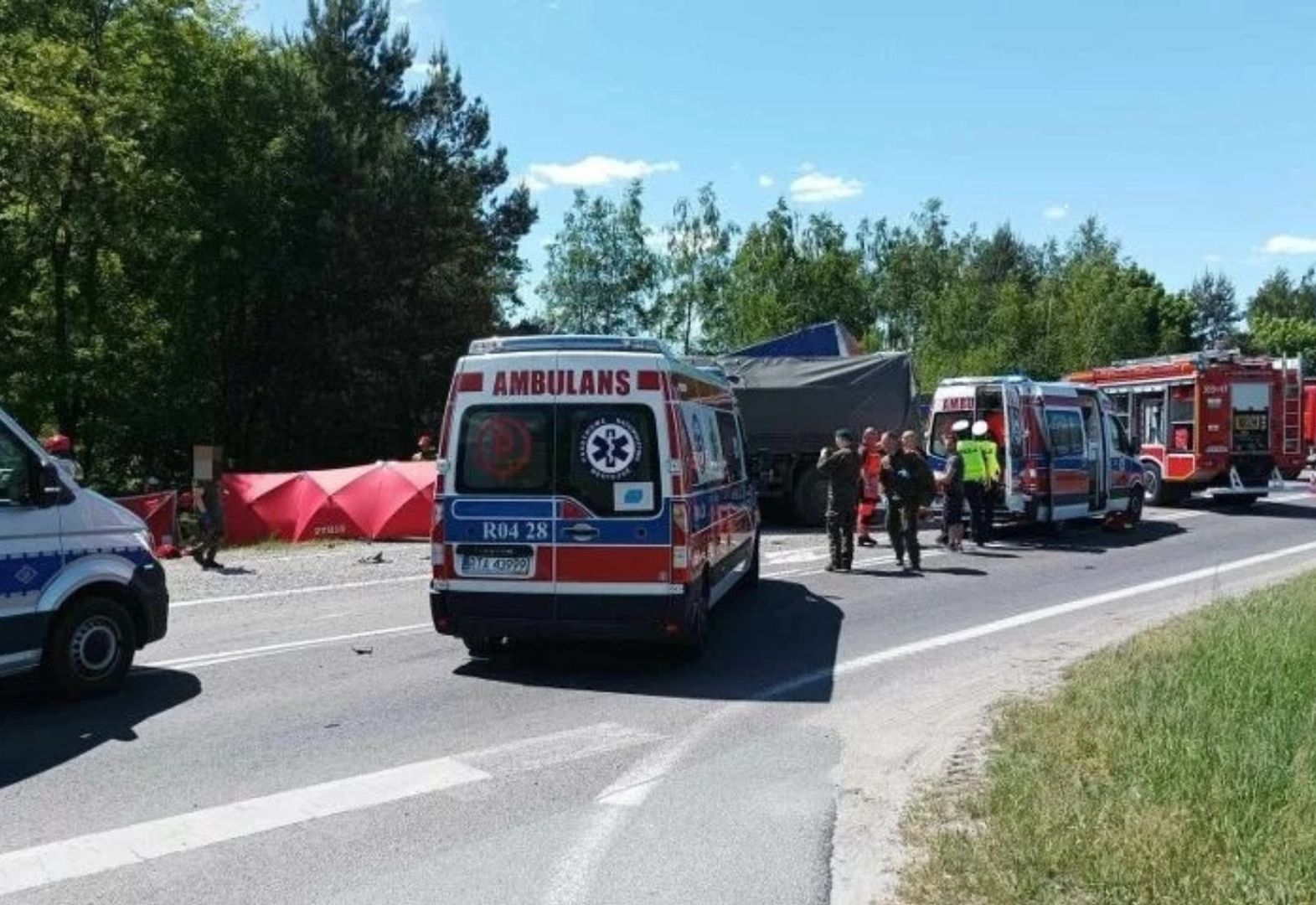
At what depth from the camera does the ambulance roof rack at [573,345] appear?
858cm

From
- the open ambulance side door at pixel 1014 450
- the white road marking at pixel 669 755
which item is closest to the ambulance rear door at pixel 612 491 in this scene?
the white road marking at pixel 669 755

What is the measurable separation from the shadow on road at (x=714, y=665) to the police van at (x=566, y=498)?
32 cm

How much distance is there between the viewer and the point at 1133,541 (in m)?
18.4

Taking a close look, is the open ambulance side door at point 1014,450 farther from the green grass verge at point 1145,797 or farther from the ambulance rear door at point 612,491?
the ambulance rear door at point 612,491

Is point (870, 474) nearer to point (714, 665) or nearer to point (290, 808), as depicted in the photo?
point (714, 665)

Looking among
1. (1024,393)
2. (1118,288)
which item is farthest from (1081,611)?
(1118,288)

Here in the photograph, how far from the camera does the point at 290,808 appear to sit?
215 inches

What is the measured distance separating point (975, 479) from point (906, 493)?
2.86m

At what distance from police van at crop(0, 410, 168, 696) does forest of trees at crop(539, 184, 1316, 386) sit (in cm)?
4184

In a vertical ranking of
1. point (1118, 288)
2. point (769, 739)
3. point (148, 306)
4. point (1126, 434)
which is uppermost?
point (1118, 288)

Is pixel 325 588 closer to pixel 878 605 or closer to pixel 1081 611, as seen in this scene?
pixel 878 605

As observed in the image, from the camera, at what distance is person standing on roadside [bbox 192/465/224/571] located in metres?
15.2

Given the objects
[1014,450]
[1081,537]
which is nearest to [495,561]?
[1014,450]

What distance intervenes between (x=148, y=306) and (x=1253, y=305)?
4169 inches
